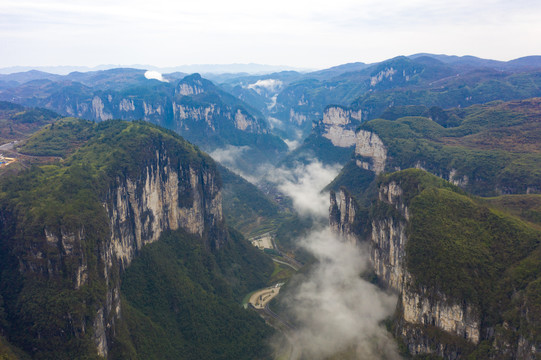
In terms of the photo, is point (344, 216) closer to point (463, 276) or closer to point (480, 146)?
point (463, 276)

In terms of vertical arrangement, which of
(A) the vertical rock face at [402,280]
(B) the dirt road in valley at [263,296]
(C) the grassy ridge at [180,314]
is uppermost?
(A) the vertical rock face at [402,280]

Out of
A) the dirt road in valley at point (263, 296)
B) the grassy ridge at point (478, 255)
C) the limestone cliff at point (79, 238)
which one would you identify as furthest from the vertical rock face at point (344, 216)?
the limestone cliff at point (79, 238)

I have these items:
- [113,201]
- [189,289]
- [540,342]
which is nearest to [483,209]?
[540,342]

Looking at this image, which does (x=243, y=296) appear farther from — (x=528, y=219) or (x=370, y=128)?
(x=370, y=128)

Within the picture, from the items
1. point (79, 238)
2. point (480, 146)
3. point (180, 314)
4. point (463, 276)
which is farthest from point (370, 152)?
point (79, 238)

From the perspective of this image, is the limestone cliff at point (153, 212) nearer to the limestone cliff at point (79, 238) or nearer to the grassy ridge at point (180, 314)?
the limestone cliff at point (79, 238)

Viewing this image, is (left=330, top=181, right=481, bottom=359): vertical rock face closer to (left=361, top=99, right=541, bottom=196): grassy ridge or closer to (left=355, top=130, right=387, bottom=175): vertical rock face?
(left=361, top=99, right=541, bottom=196): grassy ridge

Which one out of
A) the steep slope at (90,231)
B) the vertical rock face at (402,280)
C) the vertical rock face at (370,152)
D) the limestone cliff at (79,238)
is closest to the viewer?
the limestone cliff at (79,238)
